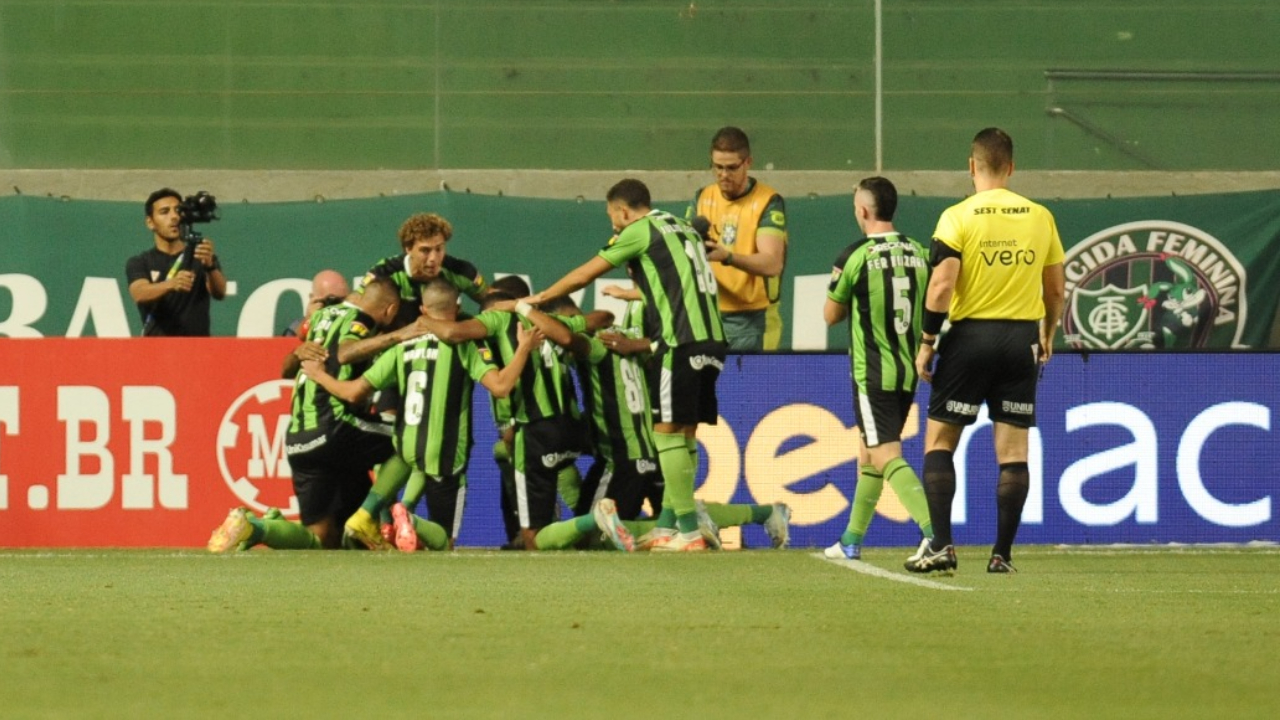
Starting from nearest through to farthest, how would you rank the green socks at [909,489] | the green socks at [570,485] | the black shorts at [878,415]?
1. the green socks at [909,489]
2. the black shorts at [878,415]
3. the green socks at [570,485]

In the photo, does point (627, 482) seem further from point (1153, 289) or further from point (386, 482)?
point (1153, 289)

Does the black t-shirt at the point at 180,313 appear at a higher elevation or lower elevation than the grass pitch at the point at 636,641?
higher

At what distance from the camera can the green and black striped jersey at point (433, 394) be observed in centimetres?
1080

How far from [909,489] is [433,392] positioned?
8.81 feet

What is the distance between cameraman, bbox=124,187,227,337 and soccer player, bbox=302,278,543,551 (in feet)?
7.12

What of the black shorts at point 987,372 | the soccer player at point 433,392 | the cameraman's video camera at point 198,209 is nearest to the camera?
the black shorts at point 987,372

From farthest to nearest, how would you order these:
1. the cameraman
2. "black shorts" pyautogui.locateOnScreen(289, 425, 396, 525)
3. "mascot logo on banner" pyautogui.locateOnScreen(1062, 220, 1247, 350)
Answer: "mascot logo on banner" pyautogui.locateOnScreen(1062, 220, 1247, 350) → the cameraman → "black shorts" pyautogui.locateOnScreen(289, 425, 396, 525)

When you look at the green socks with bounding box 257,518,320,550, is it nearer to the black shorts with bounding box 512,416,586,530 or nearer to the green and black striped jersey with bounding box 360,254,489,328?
the black shorts with bounding box 512,416,586,530

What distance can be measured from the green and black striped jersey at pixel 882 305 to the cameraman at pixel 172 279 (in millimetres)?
4472

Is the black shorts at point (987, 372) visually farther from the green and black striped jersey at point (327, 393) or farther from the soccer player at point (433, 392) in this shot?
the green and black striped jersey at point (327, 393)

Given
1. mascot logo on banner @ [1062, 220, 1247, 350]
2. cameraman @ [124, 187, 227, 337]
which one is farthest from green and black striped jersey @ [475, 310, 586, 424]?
mascot logo on banner @ [1062, 220, 1247, 350]

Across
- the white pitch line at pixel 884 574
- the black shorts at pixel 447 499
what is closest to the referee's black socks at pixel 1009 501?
the white pitch line at pixel 884 574

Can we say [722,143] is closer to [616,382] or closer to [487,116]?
[616,382]

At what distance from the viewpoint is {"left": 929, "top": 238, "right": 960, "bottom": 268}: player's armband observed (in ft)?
27.6
